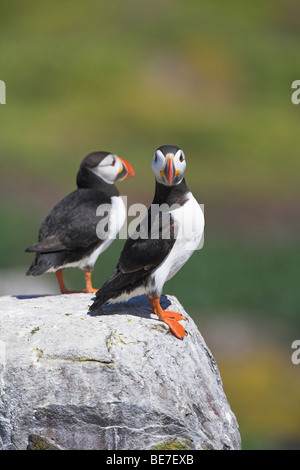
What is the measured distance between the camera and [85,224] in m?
9.43

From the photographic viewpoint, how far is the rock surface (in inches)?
283

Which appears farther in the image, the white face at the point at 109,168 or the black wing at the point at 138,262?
the white face at the point at 109,168

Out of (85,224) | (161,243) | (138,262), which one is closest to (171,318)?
(138,262)

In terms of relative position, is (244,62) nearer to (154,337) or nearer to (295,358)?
(295,358)

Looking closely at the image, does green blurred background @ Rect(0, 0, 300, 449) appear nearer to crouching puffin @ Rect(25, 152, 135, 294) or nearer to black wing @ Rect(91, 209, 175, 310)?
crouching puffin @ Rect(25, 152, 135, 294)

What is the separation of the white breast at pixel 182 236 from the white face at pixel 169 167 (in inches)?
11.9

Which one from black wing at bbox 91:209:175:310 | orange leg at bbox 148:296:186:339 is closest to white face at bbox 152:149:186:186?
black wing at bbox 91:209:175:310

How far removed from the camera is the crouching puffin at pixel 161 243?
304 inches

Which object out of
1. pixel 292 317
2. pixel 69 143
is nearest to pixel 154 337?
pixel 292 317

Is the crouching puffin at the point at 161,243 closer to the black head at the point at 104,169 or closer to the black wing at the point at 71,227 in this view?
the black wing at the point at 71,227

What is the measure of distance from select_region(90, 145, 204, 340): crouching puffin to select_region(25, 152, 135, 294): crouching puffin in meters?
1.55

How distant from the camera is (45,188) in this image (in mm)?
33125

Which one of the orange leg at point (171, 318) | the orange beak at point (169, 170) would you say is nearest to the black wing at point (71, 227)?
the orange leg at point (171, 318)

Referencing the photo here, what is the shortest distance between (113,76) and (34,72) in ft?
14.9
